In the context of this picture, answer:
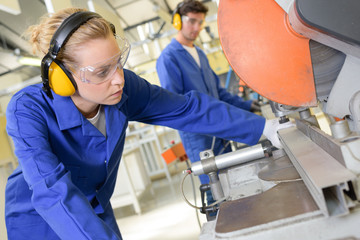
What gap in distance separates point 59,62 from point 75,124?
215 mm

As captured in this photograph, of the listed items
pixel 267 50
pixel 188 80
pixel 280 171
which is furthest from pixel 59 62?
pixel 188 80

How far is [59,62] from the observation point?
92 centimetres

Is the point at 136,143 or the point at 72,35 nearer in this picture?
the point at 72,35

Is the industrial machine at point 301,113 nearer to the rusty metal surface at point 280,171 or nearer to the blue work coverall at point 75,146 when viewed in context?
the rusty metal surface at point 280,171

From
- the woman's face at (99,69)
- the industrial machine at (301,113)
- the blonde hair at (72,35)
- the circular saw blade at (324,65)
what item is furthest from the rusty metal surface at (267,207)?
the blonde hair at (72,35)

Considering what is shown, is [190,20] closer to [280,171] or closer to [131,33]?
[280,171]

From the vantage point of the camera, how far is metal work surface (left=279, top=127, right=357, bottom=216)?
1.76 ft

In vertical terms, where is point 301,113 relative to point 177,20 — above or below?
below

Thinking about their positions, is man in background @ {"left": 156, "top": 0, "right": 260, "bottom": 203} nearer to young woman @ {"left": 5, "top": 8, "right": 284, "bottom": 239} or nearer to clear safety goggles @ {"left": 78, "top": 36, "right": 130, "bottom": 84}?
young woman @ {"left": 5, "top": 8, "right": 284, "bottom": 239}

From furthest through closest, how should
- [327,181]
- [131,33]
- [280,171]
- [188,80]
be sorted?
[131,33] → [188,80] → [280,171] → [327,181]

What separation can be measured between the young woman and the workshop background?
28cm

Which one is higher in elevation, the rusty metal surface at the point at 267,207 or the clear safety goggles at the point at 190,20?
the clear safety goggles at the point at 190,20

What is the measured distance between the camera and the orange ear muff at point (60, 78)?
3.00ft

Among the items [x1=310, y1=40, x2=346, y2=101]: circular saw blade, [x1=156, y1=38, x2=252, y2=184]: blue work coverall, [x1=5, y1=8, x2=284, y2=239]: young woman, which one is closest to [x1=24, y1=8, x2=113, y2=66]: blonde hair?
[x1=5, y1=8, x2=284, y2=239]: young woman
